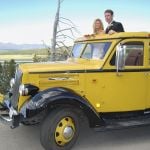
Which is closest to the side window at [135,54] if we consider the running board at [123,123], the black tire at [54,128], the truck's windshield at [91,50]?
A: the truck's windshield at [91,50]

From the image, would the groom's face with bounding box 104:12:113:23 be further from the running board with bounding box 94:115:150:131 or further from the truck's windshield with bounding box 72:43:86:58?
the running board with bounding box 94:115:150:131

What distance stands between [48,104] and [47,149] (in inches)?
29.8

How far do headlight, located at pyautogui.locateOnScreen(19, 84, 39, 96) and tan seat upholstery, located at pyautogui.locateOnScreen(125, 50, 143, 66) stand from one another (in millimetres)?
1906

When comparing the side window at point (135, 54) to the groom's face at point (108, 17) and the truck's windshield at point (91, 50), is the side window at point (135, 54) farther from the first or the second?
the groom's face at point (108, 17)

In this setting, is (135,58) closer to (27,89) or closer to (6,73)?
(27,89)

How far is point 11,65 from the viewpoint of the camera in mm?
14859

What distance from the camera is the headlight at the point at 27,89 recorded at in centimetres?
748

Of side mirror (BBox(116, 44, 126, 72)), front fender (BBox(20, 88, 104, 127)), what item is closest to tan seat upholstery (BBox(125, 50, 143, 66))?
side mirror (BBox(116, 44, 126, 72))

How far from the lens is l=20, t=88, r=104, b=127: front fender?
282 inches

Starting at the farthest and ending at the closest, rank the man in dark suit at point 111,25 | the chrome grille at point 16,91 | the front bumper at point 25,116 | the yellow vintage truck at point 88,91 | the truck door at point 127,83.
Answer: the man in dark suit at point 111,25 < the truck door at point 127,83 < the chrome grille at point 16,91 < the yellow vintage truck at point 88,91 < the front bumper at point 25,116

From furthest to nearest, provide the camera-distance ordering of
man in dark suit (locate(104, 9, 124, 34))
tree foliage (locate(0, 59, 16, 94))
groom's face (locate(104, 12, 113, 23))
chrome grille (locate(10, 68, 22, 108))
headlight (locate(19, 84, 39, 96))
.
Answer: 1. tree foliage (locate(0, 59, 16, 94))
2. groom's face (locate(104, 12, 113, 23))
3. man in dark suit (locate(104, 9, 124, 34))
4. chrome grille (locate(10, 68, 22, 108))
5. headlight (locate(19, 84, 39, 96))

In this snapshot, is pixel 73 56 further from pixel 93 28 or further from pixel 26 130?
pixel 26 130

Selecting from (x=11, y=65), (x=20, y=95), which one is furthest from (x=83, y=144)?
(x=11, y=65)

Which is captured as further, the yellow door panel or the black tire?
the yellow door panel
